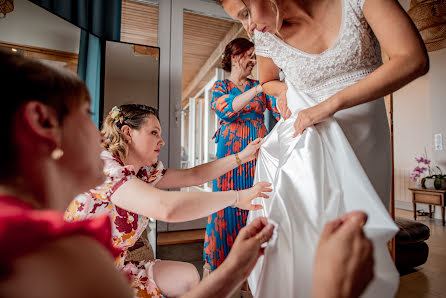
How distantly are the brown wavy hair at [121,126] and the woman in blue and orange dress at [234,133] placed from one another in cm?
61

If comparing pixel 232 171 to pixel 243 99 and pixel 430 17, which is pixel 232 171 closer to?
pixel 243 99

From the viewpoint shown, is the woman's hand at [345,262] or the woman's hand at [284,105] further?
the woman's hand at [284,105]

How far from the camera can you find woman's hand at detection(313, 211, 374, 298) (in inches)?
17.5

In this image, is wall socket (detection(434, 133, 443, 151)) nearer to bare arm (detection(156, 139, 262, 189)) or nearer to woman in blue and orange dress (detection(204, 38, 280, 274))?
woman in blue and orange dress (detection(204, 38, 280, 274))

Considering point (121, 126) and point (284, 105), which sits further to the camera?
point (121, 126)

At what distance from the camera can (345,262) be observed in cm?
44

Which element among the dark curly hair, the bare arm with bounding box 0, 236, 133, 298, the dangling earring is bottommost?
the bare arm with bounding box 0, 236, 133, 298

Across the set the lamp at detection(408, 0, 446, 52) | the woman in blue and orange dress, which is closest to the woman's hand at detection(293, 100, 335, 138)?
the woman in blue and orange dress

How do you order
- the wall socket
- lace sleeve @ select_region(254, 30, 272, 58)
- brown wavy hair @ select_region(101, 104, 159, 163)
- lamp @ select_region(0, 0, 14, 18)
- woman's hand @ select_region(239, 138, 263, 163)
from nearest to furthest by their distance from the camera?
lace sleeve @ select_region(254, 30, 272, 58), brown wavy hair @ select_region(101, 104, 159, 163), woman's hand @ select_region(239, 138, 263, 163), lamp @ select_region(0, 0, 14, 18), the wall socket

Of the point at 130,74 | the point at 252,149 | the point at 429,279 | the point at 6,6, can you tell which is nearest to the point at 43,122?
the point at 252,149

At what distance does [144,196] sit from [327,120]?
609 millimetres

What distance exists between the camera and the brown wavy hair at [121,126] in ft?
3.97

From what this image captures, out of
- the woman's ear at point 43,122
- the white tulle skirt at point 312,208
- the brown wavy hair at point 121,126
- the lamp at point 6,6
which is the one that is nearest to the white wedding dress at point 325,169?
the white tulle skirt at point 312,208

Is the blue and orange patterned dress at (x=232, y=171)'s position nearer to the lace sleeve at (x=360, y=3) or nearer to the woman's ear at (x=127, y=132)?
the woman's ear at (x=127, y=132)
